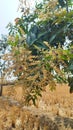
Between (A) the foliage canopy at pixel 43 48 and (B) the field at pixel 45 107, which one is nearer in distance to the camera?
(A) the foliage canopy at pixel 43 48

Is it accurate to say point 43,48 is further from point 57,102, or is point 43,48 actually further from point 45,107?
→ point 57,102

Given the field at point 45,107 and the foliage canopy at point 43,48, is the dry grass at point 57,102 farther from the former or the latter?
the foliage canopy at point 43,48

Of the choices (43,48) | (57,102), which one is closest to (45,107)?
(57,102)

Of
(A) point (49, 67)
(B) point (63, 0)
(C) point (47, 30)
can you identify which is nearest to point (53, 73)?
(A) point (49, 67)

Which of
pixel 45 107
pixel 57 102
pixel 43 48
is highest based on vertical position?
pixel 57 102

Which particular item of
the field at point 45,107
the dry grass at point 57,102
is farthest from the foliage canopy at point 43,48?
the dry grass at point 57,102

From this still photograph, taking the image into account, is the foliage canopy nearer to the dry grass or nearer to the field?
the field

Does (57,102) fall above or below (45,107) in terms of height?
above

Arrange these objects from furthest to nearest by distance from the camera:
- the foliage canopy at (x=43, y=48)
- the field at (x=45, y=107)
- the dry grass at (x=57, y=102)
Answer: the dry grass at (x=57, y=102) → the field at (x=45, y=107) → the foliage canopy at (x=43, y=48)

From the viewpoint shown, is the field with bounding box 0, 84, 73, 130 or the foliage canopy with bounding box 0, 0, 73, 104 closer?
the foliage canopy with bounding box 0, 0, 73, 104

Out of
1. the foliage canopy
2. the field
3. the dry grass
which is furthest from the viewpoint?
the dry grass

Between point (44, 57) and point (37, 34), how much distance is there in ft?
2.48

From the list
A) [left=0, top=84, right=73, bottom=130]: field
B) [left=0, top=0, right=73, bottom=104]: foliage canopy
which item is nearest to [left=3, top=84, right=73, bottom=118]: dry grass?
[left=0, top=84, right=73, bottom=130]: field

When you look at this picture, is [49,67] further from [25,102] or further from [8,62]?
[25,102]
